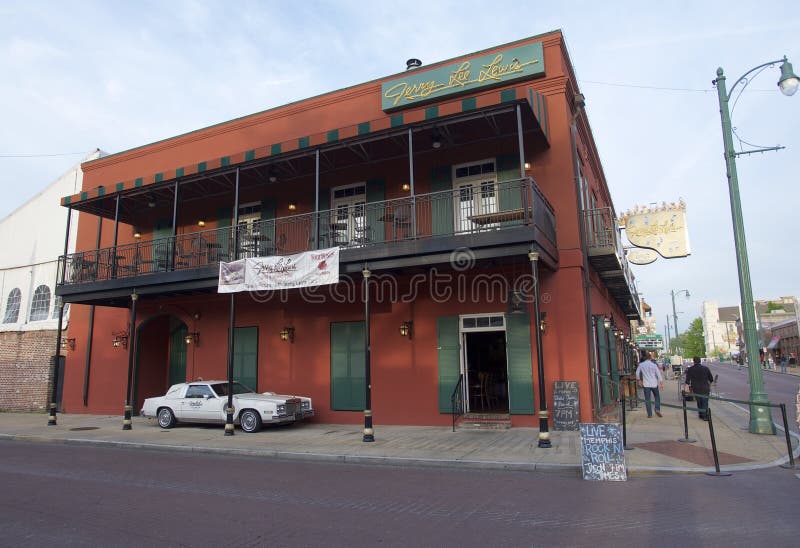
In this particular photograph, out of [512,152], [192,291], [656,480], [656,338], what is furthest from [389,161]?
[656,338]

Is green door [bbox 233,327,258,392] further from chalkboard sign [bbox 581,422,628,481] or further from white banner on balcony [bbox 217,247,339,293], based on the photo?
chalkboard sign [bbox 581,422,628,481]

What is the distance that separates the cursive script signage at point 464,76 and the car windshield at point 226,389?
8.83 meters

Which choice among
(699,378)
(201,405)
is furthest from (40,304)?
(699,378)

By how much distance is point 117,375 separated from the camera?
→ 1838cm

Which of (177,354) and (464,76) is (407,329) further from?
(177,354)

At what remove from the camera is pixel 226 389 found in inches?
565

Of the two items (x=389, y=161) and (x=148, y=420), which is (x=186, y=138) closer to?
(x=389, y=161)

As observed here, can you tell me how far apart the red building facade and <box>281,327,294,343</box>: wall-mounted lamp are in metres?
0.16

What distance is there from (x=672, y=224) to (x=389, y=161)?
1036 centimetres

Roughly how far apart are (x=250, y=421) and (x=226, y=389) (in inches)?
59.6

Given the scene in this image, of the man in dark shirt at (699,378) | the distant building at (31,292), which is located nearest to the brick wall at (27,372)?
the distant building at (31,292)

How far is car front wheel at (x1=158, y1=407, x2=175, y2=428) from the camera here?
14594 mm

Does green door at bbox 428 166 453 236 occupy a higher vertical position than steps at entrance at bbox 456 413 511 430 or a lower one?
higher

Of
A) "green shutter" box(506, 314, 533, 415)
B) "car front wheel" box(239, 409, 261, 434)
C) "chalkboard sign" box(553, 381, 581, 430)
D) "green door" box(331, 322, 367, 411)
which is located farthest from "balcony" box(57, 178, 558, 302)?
"car front wheel" box(239, 409, 261, 434)
